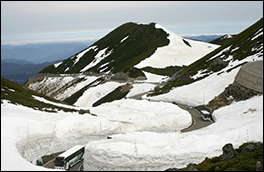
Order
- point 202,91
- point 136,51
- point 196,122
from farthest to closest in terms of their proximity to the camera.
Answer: point 136,51 < point 202,91 < point 196,122

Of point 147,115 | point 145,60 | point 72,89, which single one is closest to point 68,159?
point 147,115

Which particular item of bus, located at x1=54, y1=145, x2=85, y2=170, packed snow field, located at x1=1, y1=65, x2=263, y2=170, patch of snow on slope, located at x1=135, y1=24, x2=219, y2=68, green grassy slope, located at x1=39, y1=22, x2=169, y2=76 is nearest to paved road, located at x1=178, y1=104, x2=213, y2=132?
packed snow field, located at x1=1, y1=65, x2=263, y2=170

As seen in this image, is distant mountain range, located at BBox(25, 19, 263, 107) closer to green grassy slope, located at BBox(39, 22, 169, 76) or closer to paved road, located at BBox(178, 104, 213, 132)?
green grassy slope, located at BBox(39, 22, 169, 76)

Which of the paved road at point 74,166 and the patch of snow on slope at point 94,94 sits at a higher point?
the paved road at point 74,166

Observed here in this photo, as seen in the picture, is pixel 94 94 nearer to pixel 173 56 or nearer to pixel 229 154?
pixel 173 56

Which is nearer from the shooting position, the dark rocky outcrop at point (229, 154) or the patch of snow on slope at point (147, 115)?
the dark rocky outcrop at point (229, 154)

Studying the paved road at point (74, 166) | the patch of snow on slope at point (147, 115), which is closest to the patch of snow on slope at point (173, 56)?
the patch of snow on slope at point (147, 115)

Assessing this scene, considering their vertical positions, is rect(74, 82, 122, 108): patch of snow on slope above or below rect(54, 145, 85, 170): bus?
below

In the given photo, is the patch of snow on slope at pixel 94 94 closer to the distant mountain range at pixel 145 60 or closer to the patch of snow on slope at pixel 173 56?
the distant mountain range at pixel 145 60

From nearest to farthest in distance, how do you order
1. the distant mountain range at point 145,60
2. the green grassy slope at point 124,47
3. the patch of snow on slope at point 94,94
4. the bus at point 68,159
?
the bus at point 68,159 → the distant mountain range at point 145,60 → the patch of snow on slope at point 94,94 → the green grassy slope at point 124,47
